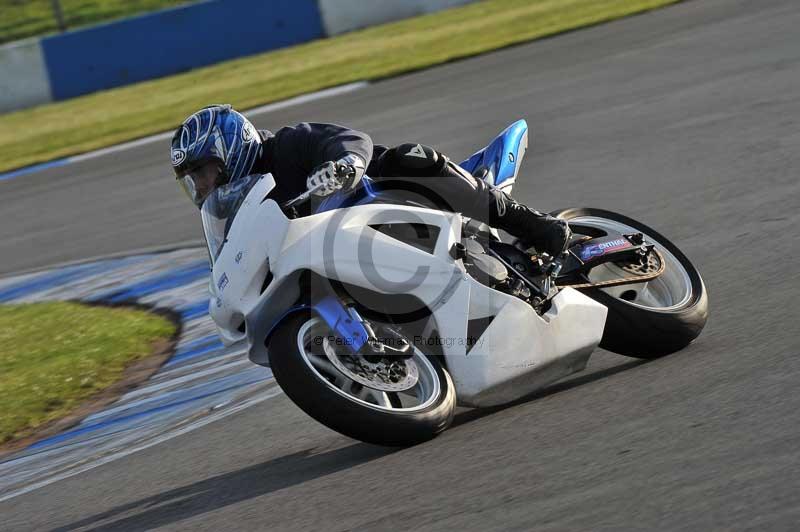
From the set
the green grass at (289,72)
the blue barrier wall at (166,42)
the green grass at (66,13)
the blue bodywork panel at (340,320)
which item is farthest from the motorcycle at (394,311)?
the green grass at (66,13)

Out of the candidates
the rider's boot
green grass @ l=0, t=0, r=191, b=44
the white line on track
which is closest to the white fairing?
the rider's boot

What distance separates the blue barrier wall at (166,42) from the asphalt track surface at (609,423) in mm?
9770

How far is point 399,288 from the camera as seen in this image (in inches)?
185

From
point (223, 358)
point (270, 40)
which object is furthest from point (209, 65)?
point (223, 358)

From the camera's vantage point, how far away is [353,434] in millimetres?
4363

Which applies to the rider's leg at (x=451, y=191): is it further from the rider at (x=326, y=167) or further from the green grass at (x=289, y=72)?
the green grass at (x=289, y=72)

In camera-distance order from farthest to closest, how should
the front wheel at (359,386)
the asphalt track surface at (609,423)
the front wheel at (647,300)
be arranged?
the front wheel at (647,300) < the front wheel at (359,386) < the asphalt track surface at (609,423)

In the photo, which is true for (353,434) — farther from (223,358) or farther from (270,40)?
(270,40)

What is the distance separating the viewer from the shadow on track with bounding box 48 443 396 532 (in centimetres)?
458

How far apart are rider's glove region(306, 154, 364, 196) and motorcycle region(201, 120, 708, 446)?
97 mm

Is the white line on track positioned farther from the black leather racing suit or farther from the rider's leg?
the rider's leg

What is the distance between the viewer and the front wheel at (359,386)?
4305mm

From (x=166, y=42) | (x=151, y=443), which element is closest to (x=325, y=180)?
(x=151, y=443)

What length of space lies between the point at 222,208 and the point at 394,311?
0.77m
